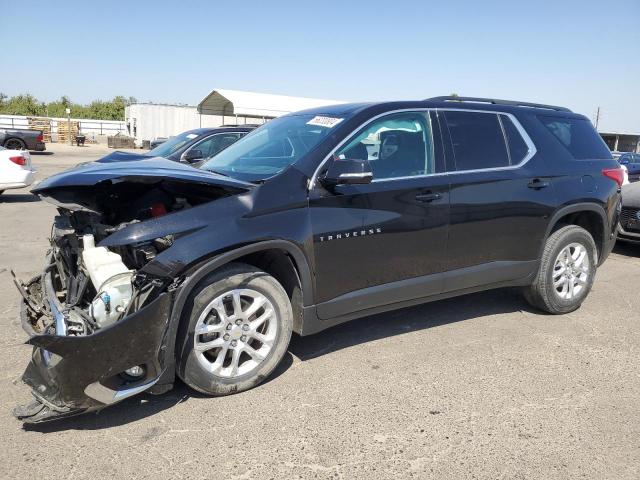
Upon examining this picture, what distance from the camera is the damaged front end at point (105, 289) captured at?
2.75m

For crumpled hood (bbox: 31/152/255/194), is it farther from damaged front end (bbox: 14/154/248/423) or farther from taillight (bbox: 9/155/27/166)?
taillight (bbox: 9/155/27/166)

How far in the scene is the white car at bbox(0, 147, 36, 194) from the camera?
11102 millimetres

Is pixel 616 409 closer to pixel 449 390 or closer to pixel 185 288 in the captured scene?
pixel 449 390

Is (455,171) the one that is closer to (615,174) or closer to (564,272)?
(564,272)

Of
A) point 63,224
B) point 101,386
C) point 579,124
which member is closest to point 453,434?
point 101,386

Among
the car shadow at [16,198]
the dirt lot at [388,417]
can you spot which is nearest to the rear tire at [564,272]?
the dirt lot at [388,417]

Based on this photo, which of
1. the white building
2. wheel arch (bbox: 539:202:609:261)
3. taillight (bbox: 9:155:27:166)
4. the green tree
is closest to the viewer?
wheel arch (bbox: 539:202:609:261)

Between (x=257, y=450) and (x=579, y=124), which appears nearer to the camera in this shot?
(x=257, y=450)

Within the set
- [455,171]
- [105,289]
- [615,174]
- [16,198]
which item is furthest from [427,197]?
[16,198]

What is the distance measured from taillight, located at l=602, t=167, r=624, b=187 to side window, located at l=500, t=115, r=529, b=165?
1039 mm

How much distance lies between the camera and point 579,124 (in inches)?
200

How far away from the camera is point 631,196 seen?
7.91 meters

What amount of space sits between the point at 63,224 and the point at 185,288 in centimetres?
124

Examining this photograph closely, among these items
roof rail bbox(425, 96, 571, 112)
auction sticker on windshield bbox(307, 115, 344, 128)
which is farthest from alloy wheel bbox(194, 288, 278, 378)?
roof rail bbox(425, 96, 571, 112)
